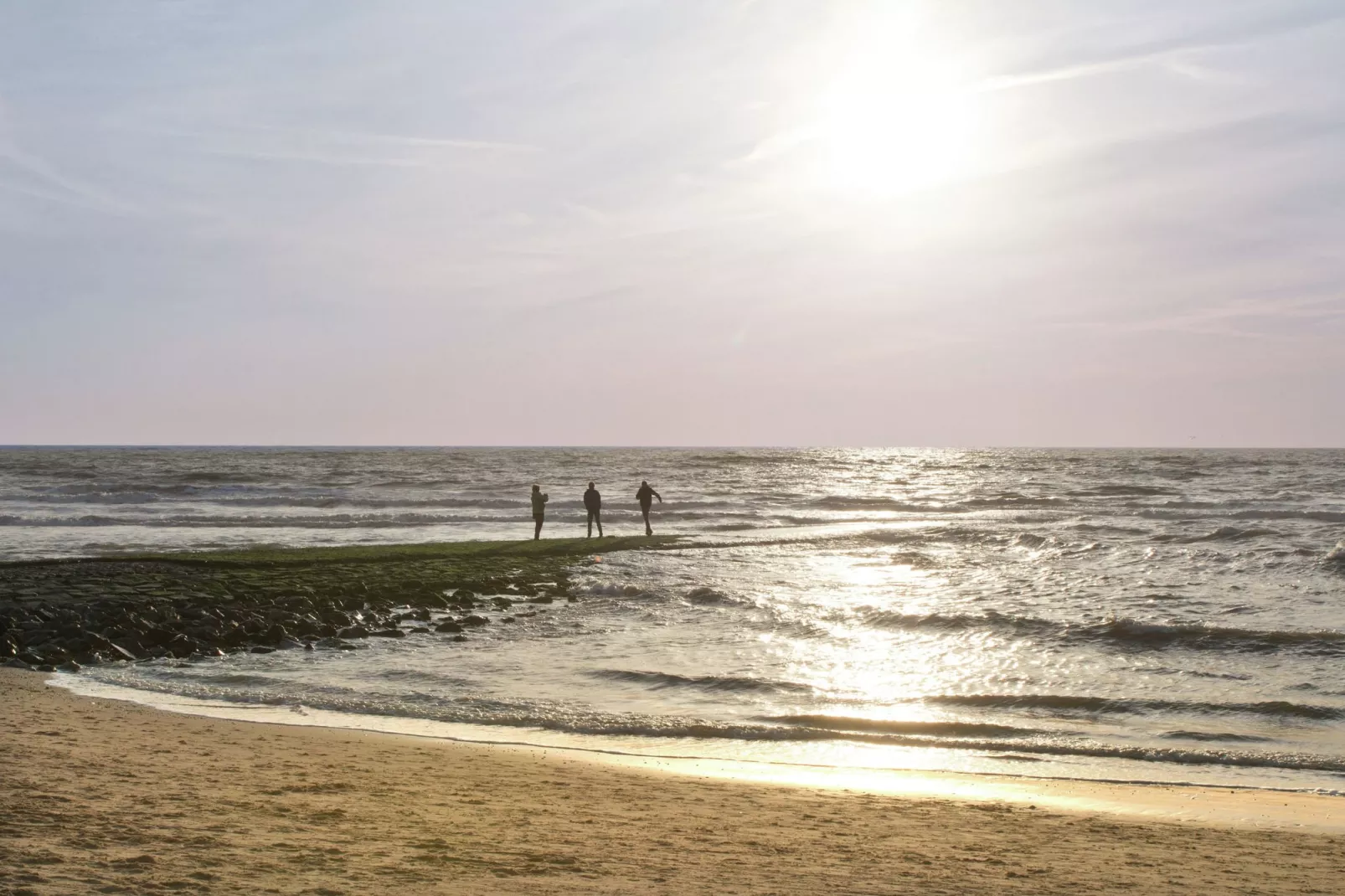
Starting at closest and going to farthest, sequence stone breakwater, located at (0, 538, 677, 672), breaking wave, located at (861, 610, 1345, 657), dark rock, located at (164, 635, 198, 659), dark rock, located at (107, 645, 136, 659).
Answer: dark rock, located at (107, 645, 136, 659) → dark rock, located at (164, 635, 198, 659) → stone breakwater, located at (0, 538, 677, 672) → breaking wave, located at (861, 610, 1345, 657)

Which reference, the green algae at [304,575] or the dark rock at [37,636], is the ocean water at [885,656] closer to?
the green algae at [304,575]

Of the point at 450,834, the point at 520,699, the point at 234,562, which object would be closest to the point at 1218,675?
the point at 520,699

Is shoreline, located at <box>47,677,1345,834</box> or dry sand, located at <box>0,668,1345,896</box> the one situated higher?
dry sand, located at <box>0,668,1345,896</box>

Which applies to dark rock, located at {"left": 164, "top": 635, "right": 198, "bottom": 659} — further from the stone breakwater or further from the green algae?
the green algae

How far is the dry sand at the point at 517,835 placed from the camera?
6594mm

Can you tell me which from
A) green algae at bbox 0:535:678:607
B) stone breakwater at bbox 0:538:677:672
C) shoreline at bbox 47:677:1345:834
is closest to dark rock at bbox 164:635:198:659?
stone breakwater at bbox 0:538:677:672

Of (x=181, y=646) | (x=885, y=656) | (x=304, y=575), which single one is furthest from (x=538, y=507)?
(x=885, y=656)

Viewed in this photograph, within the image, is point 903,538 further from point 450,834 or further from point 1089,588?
point 450,834

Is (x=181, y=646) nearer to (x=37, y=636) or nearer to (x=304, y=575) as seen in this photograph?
(x=37, y=636)

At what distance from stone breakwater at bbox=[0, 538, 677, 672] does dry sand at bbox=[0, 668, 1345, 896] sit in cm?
622

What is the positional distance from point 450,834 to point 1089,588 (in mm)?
19177

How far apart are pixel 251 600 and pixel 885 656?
1127 cm

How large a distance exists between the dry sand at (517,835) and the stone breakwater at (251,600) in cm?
622

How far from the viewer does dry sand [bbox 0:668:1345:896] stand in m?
6.59
